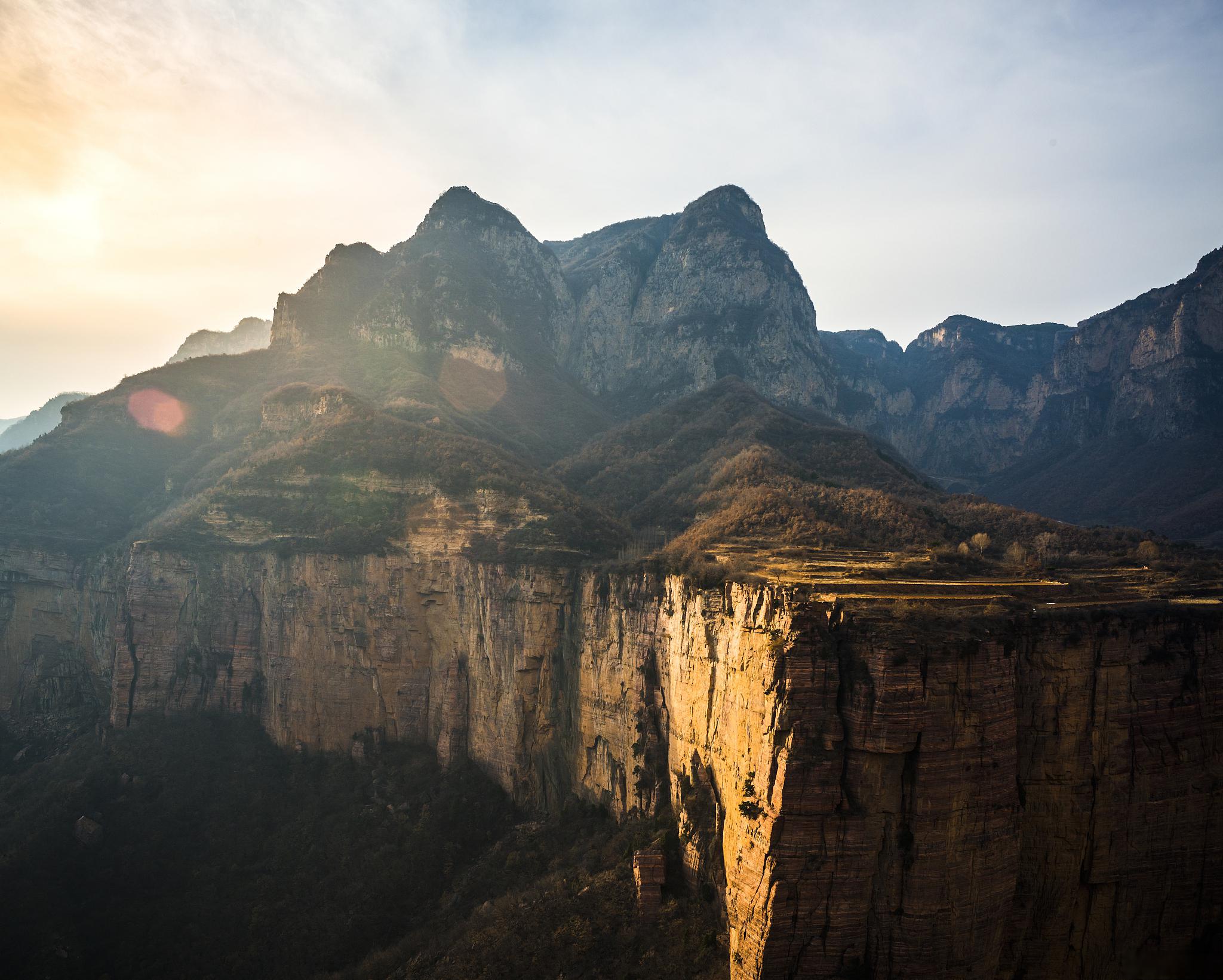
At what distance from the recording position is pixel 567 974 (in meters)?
36.4

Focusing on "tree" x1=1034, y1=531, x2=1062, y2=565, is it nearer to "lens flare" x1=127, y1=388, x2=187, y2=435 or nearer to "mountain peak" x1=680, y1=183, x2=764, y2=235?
"lens flare" x1=127, y1=388, x2=187, y2=435

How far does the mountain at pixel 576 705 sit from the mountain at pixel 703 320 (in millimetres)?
48710

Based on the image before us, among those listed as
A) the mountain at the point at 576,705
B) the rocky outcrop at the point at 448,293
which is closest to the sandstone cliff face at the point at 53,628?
the mountain at the point at 576,705

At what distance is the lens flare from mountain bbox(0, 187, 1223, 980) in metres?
0.48

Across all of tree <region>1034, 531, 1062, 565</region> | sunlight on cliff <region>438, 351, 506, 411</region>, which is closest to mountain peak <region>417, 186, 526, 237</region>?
sunlight on cliff <region>438, 351, 506, 411</region>

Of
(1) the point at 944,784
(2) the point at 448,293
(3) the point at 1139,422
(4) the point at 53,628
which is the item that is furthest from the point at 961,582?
(3) the point at 1139,422

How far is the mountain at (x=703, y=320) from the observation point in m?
168

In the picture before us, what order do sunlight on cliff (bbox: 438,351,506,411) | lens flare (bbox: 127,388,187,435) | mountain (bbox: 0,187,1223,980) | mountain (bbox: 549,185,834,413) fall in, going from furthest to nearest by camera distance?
mountain (bbox: 549,185,834,413), sunlight on cliff (bbox: 438,351,506,411), lens flare (bbox: 127,388,187,435), mountain (bbox: 0,187,1223,980)

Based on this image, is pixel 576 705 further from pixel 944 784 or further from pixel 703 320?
pixel 703 320

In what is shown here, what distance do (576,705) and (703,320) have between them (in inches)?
5132

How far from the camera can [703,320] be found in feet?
574

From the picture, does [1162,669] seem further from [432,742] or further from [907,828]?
[432,742]

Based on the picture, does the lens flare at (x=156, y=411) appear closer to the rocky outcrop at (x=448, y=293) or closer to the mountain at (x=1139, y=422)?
the rocky outcrop at (x=448, y=293)

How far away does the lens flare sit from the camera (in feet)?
370
